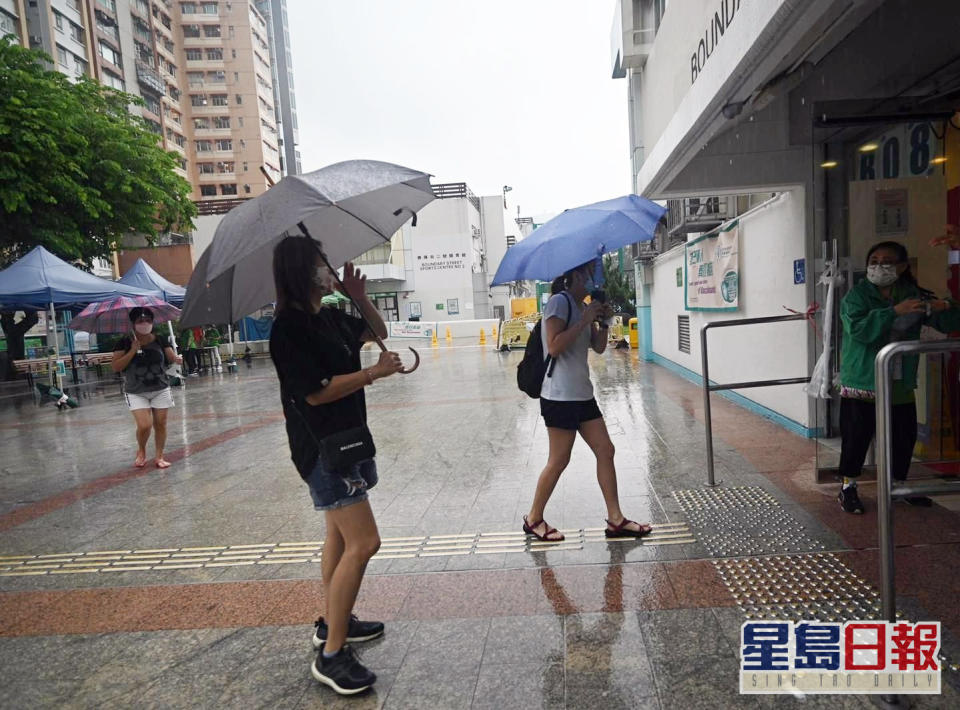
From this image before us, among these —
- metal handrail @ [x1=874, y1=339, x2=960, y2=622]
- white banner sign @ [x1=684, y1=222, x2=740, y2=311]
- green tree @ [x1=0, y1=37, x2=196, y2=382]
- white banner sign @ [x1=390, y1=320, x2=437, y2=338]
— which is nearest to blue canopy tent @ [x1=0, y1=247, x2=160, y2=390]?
green tree @ [x1=0, y1=37, x2=196, y2=382]

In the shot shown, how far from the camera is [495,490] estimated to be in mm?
5301

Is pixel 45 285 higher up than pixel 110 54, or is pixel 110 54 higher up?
pixel 110 54

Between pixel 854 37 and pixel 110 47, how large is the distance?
5567 centimetres

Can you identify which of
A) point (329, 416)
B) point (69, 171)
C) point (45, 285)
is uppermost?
point (69, 171)

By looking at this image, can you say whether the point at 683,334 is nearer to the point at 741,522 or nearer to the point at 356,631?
the point at 741,522

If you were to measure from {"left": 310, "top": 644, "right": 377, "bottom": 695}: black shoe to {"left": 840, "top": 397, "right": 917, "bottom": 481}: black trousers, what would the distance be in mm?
3213

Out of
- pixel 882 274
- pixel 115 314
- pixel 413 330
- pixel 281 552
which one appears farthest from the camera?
pixel 413 330

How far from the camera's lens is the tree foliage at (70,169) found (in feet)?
48.8

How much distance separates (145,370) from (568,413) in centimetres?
518

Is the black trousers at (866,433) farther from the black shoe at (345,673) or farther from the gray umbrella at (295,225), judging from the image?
the black shoe at (345,673)

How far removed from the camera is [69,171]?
16.3m

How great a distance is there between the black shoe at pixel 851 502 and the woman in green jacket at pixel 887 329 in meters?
0.28

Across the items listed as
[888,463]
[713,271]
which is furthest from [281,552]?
[713,271]

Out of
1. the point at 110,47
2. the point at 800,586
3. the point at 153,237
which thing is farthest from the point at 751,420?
the point at 110,47
